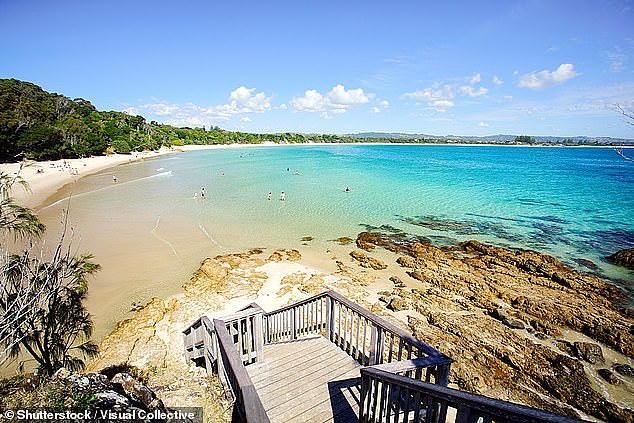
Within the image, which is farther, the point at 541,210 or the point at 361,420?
the point at 541,210

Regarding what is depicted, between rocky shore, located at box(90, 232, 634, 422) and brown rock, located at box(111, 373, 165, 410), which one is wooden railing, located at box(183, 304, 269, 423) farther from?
brown rock, located at box(111, 373, 165, 410)

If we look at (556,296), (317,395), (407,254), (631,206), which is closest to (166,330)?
(317,395)

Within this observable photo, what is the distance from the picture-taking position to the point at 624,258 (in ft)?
49.3

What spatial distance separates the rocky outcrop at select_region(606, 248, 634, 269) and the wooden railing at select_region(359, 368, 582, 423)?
17663 millimetres

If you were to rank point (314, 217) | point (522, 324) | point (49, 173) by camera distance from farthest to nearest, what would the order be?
1. point (49, 173)
2. point (314, 217)
3. point (522, 324)

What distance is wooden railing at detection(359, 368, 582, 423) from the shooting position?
1911 mm

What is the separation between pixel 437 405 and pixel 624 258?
1862 centimetres

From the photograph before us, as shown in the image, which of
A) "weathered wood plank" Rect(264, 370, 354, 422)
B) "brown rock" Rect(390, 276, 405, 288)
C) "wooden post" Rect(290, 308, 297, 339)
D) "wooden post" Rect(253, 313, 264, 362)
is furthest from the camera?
"brown rock" Rect(390, 276, 405, 288)

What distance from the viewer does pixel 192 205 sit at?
27250 millimetres

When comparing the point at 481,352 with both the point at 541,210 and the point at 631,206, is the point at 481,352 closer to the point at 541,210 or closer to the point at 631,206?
the point at 541,210

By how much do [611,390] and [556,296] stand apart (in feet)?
16.4

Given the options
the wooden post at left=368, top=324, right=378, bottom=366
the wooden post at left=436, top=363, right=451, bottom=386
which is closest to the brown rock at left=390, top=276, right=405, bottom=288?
the wooden post at left=368, top=324, right=378, bottom=366

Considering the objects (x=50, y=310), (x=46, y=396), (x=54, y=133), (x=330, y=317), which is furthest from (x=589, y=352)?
(x=54, y=133)

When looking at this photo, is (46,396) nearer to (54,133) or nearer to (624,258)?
(624,258)
